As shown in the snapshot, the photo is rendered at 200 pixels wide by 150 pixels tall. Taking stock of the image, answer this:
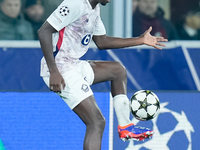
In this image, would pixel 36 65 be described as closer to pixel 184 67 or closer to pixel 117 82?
pixel 184 67

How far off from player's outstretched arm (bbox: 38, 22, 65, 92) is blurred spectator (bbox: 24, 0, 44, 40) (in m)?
2.75

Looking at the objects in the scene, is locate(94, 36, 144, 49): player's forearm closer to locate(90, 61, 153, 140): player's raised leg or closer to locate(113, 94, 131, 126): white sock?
locate(90, 61, 153, 140): player's raised leg

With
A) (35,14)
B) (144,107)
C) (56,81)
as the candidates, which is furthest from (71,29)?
(35,14)

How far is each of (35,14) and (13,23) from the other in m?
0.30

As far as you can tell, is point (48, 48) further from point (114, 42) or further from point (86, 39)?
point (114, 42)

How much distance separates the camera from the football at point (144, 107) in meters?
4.86

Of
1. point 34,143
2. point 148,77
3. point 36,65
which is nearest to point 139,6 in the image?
point 148,77

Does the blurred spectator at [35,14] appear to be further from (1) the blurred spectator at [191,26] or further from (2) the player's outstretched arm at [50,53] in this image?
(2) the player's outstretched arm at [50,53]

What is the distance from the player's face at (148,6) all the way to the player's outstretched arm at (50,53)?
2922mm

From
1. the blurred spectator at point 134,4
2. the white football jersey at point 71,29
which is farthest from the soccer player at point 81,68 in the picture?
the blurred spectator at point 134,4

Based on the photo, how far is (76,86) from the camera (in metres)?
4.75

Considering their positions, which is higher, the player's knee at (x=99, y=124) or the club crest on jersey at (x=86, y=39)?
the club crest on jersey at (x=86, y=39)

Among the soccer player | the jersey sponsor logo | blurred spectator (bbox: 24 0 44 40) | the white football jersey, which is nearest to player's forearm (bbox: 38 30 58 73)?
the soccer player

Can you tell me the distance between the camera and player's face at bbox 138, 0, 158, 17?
291 inches
